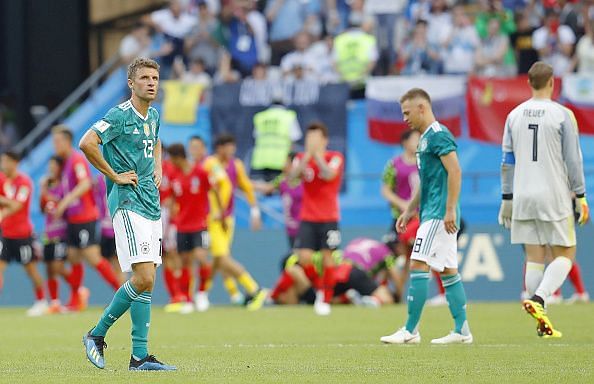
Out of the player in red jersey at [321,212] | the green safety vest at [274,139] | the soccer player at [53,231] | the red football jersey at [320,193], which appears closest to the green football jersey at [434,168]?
the player in red jersey at [321,212]

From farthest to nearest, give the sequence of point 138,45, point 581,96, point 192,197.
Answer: point 138,45
point 581,96
point 192,197

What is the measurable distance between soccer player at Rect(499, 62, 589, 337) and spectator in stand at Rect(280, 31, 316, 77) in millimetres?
12235

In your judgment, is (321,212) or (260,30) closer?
(321,212)

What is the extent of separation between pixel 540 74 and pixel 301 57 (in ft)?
41.4

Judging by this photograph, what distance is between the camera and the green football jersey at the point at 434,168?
10734 mm

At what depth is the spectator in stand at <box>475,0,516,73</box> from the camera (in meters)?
22.8

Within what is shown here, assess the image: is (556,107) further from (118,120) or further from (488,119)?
(488,119)

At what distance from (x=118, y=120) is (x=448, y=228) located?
10.5 feet

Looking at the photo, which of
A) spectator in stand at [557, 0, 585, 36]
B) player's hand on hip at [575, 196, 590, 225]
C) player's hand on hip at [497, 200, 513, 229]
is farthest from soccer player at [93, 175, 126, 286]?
player's hand on hip at [575, 196, 590, 225]

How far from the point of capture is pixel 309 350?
34.5 feet

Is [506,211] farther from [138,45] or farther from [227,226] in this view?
[138,45]

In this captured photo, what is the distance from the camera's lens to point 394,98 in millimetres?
21938

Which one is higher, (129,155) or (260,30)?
(260,30)

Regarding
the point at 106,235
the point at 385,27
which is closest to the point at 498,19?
the point at 385,27
